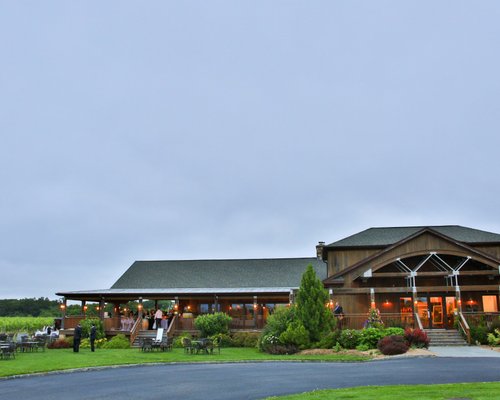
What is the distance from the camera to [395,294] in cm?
3600

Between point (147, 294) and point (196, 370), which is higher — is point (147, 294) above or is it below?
above

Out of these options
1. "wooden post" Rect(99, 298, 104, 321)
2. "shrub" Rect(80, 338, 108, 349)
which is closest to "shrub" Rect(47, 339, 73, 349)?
"shrub" Rect(80, 338, 108, 349)

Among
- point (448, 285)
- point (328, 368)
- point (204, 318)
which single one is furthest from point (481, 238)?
point (328, 368)

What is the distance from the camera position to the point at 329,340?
2709 cm

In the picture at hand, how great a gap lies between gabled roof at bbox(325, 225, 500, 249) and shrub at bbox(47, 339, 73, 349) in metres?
18.3

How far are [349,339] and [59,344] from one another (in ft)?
56.0

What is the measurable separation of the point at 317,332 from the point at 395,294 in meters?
10.6

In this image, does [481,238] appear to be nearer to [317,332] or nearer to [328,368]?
[317,332]

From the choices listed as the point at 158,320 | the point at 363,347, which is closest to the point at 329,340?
the point at 363,347

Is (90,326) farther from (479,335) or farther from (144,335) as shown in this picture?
(479,335)

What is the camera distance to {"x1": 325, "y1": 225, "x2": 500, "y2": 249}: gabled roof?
36.8 metres

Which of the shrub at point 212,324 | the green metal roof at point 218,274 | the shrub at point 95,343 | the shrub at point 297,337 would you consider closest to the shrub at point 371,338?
the shrub at point 297,337

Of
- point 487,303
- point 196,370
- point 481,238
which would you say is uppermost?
point 481,238

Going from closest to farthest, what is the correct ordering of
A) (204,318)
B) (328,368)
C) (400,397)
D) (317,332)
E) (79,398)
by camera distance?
(400,397)
(79,398)
(328,368)
(317,332)
(204,318)
